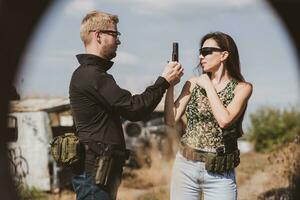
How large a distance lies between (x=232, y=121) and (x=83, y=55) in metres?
0.93

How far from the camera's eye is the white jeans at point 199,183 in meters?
3.67

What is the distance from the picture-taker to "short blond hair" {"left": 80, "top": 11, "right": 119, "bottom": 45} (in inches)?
138

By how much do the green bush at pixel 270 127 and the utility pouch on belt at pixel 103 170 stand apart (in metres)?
11.6

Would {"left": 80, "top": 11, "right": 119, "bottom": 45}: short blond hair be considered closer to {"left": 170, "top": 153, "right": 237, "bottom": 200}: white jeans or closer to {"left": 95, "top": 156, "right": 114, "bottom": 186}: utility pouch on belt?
{"left": 95, "top": 156, "right": 114, "bottom": 186}: utility pouch on belt

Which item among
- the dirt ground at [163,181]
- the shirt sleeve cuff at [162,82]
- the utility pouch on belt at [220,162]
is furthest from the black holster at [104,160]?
the dirt ground at [163,181]

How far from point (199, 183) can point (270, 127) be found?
12.2 m

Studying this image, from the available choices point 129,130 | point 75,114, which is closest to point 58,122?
point 129,130

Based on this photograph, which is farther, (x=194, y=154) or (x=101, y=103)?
(x=194, y=154)

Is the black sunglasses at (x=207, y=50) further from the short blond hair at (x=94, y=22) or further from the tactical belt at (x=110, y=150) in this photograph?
the tactical belt at (x=110, y=150)

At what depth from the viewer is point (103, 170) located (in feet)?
11.3

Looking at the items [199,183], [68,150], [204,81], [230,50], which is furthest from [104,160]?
[230,50]

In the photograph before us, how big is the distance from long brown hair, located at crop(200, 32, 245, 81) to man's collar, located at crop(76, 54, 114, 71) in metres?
0.63

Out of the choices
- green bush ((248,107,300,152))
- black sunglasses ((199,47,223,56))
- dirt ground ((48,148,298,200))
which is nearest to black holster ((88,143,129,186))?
black sunglasses ((199,47,223,56))

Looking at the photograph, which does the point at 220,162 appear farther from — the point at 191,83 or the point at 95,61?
the point at 95,61
